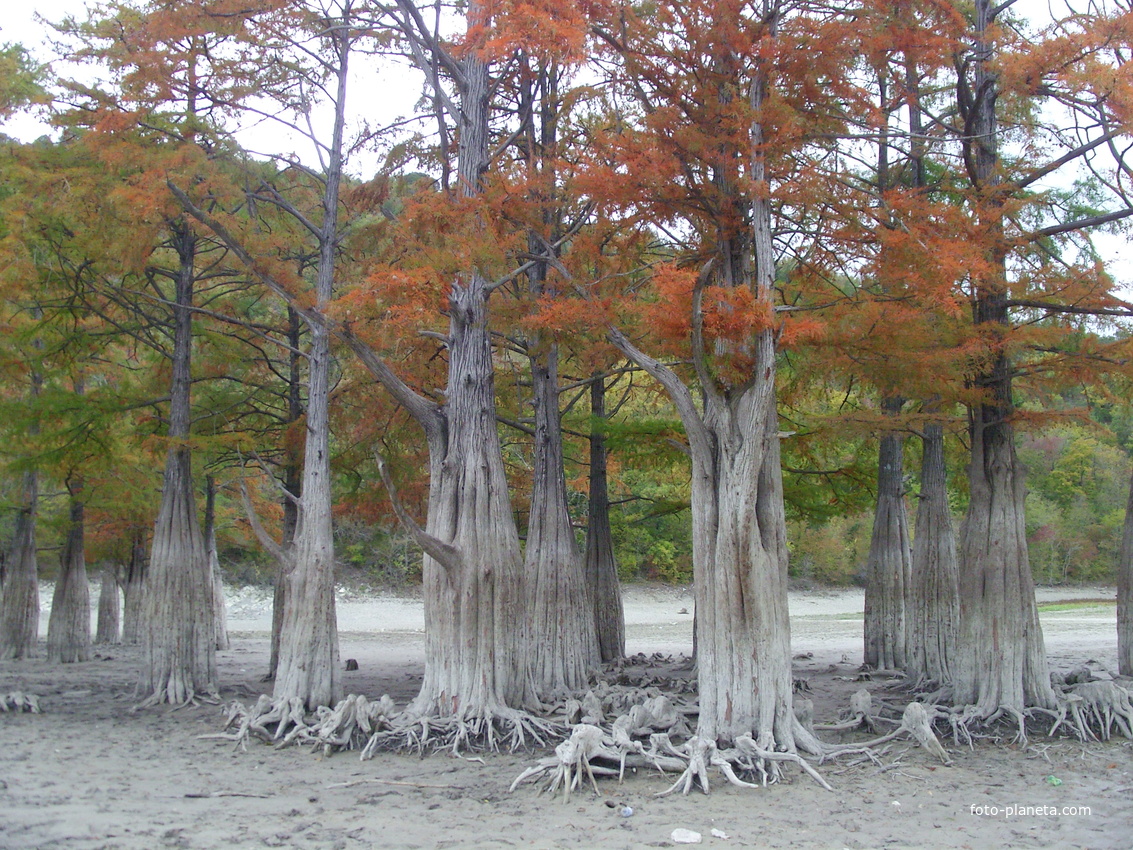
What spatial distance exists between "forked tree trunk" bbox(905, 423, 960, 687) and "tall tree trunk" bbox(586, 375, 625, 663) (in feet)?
17.2

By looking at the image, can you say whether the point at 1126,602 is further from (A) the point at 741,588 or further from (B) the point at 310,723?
(B) the point at 310,723

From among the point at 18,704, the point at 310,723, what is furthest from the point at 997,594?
the point at 18,704

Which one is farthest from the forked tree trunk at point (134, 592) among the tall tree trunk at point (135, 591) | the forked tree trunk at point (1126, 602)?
the forked tree trunk at point (1126, 602)

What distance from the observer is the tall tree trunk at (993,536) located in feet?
36.9

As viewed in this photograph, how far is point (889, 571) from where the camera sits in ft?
53.7

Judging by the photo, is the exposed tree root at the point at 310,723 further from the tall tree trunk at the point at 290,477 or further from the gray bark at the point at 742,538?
the tall tree trunk at the point at 290,477

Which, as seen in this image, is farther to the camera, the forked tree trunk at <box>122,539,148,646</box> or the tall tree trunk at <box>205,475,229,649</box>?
the forked tree trunk at <box>122,539,148,646</box>

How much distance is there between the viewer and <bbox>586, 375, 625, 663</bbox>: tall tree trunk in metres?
17.2

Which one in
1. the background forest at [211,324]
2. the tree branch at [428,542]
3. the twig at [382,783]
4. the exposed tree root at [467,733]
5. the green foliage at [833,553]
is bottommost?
the twig at [382,783]

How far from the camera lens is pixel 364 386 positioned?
1631 cm

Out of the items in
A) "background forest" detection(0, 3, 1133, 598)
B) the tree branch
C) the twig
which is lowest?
the twig

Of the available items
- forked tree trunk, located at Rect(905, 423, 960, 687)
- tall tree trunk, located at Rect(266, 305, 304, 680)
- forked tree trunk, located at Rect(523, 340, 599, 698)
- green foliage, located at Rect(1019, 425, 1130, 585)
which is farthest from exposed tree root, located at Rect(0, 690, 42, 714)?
green foliage, located at Rect(1019, 425, 1130, 585)

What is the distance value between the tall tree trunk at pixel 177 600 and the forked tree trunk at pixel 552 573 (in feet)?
17.4

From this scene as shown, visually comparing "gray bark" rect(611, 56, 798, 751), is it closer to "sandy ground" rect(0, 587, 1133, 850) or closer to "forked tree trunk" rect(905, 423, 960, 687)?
"sandy ground" rect(0, 587, 1133, 850)
